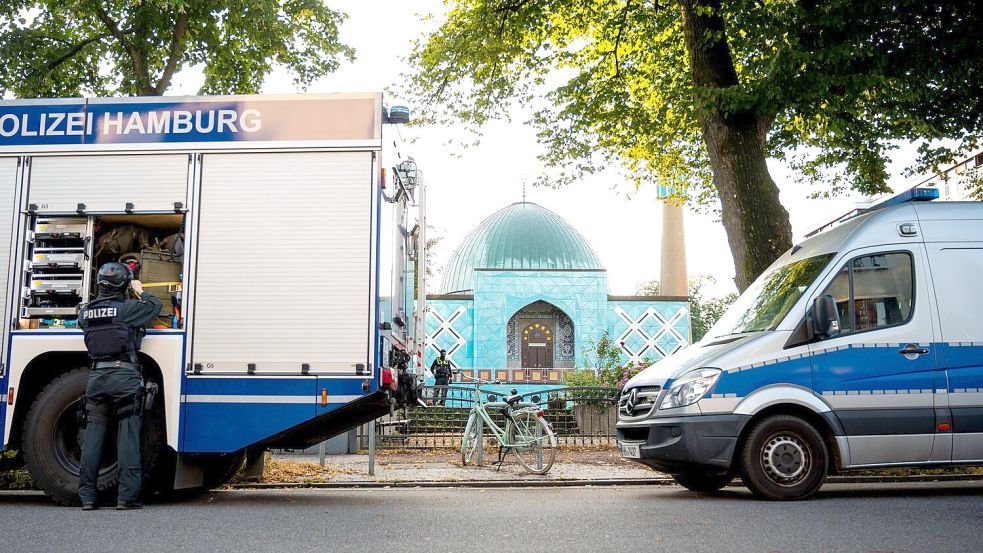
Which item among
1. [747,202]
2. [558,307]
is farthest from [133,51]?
[558,307]

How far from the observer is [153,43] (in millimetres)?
16156

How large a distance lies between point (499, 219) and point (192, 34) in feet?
117

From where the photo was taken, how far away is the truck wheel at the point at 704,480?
8.62 m

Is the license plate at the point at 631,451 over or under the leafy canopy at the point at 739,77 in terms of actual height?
under

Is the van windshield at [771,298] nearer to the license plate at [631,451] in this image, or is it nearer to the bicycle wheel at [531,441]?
the license plate at [631,451]

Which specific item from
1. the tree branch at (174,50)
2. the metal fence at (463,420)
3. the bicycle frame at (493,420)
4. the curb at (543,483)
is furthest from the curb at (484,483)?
the tree branch at (174,50)

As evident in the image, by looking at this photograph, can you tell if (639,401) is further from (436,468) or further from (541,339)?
(541,339)

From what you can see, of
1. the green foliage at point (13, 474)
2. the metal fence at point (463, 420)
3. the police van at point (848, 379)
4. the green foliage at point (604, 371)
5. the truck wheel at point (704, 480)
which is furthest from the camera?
the green foliage at point (604, 371)

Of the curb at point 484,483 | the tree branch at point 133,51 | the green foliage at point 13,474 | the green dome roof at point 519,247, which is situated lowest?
the curb at point 484,483

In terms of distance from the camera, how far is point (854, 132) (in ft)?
43.3

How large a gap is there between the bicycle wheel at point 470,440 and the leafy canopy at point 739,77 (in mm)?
5146

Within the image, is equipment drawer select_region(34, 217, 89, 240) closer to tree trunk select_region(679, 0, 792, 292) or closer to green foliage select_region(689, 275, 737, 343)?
tree trunk select_region(679, 0, 792, 292)

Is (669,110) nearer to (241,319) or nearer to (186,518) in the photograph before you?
(241,319)

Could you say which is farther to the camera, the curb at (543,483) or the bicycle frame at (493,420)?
the bicycle frame at (493,420)
